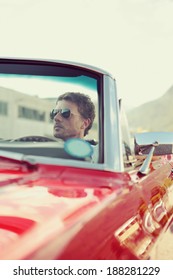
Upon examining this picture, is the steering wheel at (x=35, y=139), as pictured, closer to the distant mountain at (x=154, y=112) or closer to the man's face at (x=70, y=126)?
the man's face at (x=70, y=126)

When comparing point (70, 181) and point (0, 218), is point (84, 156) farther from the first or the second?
point (0, 218)

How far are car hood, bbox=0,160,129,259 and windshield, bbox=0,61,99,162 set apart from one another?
1.33ft

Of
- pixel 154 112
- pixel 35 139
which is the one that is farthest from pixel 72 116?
pixel 154 112

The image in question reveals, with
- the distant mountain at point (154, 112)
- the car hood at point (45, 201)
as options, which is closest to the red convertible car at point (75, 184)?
the car hood at point (45, 201)

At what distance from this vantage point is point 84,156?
2162mm

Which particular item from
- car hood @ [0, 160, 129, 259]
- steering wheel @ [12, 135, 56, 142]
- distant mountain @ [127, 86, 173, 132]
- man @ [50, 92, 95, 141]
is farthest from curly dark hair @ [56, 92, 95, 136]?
distant mountain @ [127, 86, 173, 132]

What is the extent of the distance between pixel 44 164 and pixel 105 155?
31cm

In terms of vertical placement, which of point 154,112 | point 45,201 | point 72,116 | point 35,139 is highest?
point 154,112

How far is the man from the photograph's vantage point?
9.07ft

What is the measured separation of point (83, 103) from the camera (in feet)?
9.14

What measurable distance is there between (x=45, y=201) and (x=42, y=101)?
5.14 feet

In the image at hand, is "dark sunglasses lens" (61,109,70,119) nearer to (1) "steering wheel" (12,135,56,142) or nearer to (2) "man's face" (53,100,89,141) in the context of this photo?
(2) "man's face" (53,100,89,141)

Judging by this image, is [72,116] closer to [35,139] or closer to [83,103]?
[83,103]

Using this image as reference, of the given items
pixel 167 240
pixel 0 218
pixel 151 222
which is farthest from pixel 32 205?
pixel 167 240
